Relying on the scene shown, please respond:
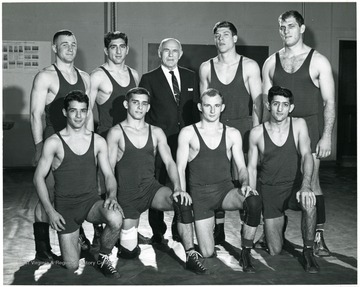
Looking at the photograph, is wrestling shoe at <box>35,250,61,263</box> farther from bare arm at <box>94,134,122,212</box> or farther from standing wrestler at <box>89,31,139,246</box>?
bare arm at <box>94,134,122,212</box>

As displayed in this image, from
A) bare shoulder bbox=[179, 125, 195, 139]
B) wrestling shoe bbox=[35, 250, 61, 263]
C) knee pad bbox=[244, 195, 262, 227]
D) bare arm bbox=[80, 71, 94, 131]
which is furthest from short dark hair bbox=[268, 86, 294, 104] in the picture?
wrestling shoe bbox=[35, 250, 61, 263]

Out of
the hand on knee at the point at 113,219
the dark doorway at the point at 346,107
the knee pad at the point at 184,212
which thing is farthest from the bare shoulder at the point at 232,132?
the dark doorway at the point at 346,107

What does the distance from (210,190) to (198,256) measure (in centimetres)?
43

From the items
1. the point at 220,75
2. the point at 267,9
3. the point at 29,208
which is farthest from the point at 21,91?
the point at 220,75

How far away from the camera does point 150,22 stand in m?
7.28

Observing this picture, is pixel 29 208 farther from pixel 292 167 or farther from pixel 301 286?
pixel 301 286

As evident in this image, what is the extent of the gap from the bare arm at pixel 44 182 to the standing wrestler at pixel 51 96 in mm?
249

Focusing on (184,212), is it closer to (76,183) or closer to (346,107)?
(76,183)

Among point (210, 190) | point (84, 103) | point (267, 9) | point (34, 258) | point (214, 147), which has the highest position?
point (267, 9)

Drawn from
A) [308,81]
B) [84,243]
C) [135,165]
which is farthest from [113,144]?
[308,81]

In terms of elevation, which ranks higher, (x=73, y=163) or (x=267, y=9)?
(x=267, y=9)

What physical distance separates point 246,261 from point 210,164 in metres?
0.68

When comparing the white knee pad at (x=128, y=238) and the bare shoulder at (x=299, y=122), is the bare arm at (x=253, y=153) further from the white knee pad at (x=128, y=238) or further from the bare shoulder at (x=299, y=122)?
the white knee pad at (x=128, y=238)

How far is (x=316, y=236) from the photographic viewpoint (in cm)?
350
